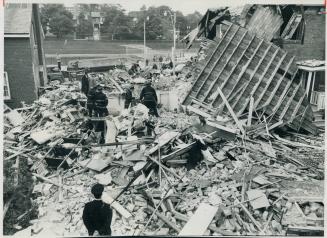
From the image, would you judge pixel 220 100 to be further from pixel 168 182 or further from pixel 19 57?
pixel 19 57

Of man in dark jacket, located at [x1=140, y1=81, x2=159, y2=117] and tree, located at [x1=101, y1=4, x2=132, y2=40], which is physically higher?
tree, located at [x1=101, y1=4, x2=132, y2=40]

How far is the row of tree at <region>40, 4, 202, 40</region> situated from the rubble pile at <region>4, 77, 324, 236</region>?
2441 centimetres

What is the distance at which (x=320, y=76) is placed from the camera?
50.8 ft

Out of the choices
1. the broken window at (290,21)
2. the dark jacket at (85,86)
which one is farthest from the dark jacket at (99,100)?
the broken window at (290,21)

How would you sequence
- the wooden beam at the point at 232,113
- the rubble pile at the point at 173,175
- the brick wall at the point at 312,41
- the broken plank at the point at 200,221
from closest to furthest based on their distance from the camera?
the broken plank at the point at 200,221 → the rubble pile at the point at 173,175 → the wooden beam at the point at 232,113 → the brick wall at the point at 312,41

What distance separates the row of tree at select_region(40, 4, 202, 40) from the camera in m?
35.2

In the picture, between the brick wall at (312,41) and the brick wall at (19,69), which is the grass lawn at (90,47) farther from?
the brick wall at (312,41)

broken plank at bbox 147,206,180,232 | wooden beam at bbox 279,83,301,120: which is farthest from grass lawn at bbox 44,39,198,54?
broken plank at bbox 147,206,180,232

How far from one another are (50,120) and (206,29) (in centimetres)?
1140

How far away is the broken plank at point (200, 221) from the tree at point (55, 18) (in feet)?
104

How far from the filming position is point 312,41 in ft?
50.7

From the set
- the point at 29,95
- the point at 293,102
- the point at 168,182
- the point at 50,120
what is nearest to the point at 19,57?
the point at 29,95

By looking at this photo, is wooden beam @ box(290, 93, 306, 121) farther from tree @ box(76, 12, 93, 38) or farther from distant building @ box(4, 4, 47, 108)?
tree @ box(76, 12, 93, 38)

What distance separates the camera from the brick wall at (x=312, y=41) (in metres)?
15.1
